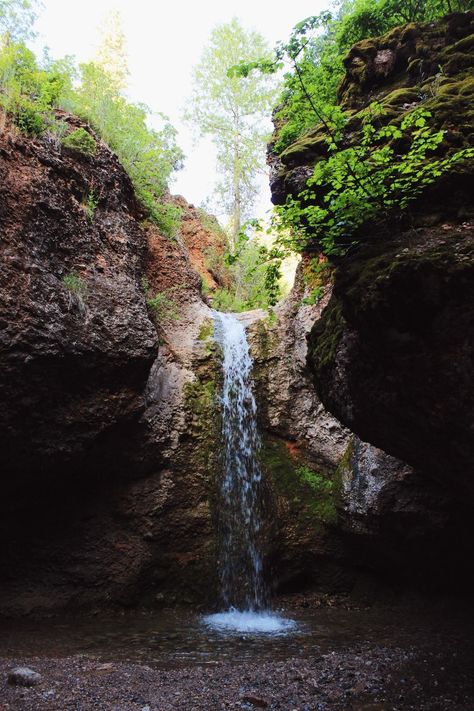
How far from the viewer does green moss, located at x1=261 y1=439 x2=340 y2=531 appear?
8.52 meters

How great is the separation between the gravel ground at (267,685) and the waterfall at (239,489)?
2.97m

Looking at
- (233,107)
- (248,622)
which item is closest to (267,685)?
(248,622)

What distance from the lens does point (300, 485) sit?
8.90 meters

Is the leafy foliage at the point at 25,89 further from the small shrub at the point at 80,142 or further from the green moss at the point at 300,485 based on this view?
the green moss at the point at 300,485

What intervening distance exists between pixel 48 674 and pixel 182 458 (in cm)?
438

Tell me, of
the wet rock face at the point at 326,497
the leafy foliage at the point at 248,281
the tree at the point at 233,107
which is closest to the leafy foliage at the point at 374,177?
the leafy foliage at the point at 248,281

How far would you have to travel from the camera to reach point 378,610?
24.7 ft

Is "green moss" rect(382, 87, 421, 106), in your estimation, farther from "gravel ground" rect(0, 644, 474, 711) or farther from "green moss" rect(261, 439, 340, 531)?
"gravel ground" rect(0, 644, 474, 711)

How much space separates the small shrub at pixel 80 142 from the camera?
846 centimetres

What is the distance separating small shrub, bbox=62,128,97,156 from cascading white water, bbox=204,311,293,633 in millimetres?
4803

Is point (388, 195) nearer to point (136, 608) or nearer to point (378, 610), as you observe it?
point (378, 610)

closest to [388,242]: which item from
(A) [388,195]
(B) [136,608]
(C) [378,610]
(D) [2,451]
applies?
(A) [388,195]

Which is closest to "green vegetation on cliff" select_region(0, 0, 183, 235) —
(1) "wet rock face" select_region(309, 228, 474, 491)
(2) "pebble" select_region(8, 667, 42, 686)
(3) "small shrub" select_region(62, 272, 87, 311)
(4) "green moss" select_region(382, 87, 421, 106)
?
(3) "small shrub" select_region(62, 272, 87, 311)

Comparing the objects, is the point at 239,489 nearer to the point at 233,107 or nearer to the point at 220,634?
the point at 220,634
